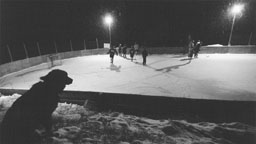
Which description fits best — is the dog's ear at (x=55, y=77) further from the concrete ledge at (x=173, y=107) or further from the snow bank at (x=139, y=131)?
the concrete ledge at (x=173, y=107)

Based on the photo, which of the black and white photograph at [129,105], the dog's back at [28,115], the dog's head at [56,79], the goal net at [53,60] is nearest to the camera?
the dog's back at [28,115]

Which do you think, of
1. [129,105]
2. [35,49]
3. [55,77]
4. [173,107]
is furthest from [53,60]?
[35,49]

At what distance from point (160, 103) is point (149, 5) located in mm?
34837

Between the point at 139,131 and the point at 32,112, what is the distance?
2565 mm

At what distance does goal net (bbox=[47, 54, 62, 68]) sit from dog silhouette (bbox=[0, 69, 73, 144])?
34.6ft

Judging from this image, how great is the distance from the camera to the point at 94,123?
450 cm

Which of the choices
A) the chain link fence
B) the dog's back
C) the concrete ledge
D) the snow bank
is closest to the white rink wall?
the chain link fence

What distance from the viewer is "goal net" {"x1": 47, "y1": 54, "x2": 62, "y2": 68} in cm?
1341

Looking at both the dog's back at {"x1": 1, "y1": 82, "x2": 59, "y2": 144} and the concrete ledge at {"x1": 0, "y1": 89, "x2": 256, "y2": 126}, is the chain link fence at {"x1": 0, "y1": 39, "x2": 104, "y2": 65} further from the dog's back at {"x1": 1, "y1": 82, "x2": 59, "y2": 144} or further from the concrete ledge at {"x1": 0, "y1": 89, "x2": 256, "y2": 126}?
the dog's back at {"x1": 1, "y1": 82, "x2": 59, "y2": 144}

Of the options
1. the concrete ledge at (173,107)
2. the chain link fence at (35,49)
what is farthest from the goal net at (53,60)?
the concrete ledge at (173,107)

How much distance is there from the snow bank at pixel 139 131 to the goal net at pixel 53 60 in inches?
385

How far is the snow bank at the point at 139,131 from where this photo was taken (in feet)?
12.2

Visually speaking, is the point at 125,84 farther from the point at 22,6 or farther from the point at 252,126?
the point at 22,6

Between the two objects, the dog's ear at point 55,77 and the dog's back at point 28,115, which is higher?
the dog's ear at point 55,77
